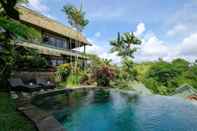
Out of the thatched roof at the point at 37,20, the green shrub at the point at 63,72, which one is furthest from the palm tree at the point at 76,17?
the green shrub at the point at 63,72

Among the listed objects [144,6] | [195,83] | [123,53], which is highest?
[144,6]

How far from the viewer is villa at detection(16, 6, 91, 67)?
63.2 ft

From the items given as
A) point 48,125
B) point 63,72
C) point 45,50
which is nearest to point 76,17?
point 45,50

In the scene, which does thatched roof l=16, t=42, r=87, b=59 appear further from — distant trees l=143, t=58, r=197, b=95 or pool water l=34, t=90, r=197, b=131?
distant trees l=143, t=58, r=197, b=95

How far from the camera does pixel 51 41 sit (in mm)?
24578

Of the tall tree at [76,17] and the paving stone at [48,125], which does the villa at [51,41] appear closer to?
the tall tree at [76,17]

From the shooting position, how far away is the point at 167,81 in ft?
135

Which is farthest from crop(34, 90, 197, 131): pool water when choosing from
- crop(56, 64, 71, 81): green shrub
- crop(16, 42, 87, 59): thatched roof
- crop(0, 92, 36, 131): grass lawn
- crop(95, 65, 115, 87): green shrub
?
crop(95, 65, 115, 87): green shrub

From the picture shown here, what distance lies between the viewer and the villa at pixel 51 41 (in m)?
19.2

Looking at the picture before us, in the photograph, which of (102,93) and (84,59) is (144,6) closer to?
(102,93)

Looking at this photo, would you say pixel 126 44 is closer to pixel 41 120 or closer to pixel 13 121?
pixel 41 120

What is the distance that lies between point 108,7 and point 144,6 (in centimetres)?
396

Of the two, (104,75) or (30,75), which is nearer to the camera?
(30,75)

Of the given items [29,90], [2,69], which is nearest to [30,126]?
[29,90]
